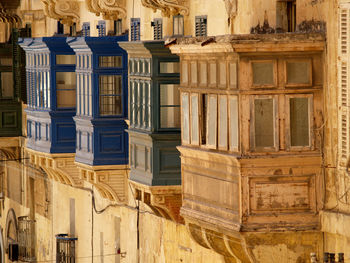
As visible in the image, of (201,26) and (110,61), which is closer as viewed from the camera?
(201,26)

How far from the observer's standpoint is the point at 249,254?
2484cm

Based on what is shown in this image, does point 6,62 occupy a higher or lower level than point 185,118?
higher

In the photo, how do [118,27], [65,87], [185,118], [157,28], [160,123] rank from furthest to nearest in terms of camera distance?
[65,87] < [118,27] < [157,28] < [160,123] < [185,118]

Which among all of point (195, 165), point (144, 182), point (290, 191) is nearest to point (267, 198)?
point (290, 191)

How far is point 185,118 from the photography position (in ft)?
87.6

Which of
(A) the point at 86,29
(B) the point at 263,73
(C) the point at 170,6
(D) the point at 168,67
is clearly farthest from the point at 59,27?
(B) the point at 263,73

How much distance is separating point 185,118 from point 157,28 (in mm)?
5899

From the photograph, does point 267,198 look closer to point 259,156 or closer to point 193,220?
point 259,156

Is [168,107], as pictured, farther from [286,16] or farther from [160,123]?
[286,16]

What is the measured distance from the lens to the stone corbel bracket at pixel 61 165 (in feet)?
124

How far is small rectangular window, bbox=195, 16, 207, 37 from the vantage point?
2975 cm

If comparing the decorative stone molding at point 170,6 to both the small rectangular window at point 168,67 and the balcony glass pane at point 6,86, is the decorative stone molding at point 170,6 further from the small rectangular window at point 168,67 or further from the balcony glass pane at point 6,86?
the balcony glass pane at point 6,86

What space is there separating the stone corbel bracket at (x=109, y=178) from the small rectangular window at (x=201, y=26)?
16.1ft

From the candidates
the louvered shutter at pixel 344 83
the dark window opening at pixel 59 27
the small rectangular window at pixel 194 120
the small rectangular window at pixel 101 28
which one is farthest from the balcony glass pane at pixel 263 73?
the dark window opening at pixel 59 27
